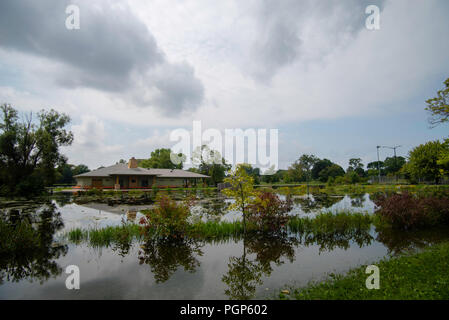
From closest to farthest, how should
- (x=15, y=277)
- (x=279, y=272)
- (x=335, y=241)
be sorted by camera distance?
(x=15, y=277)
(x=279, y=272)
(x=335, y=241)

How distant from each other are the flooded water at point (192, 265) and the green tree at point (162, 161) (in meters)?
57.0

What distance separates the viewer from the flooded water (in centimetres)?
439

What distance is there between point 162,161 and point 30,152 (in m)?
36.3

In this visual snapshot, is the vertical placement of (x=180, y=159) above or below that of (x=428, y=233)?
above

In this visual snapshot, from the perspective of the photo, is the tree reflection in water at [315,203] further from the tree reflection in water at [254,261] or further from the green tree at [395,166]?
the green tree at [395,166]

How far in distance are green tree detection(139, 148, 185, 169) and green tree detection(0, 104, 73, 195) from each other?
28.6m

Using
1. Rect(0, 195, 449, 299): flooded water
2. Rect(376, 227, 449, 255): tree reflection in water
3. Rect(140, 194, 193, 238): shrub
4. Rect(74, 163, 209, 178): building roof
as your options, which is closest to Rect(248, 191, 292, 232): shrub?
Rect(0, 195, 449, 299): flooded water

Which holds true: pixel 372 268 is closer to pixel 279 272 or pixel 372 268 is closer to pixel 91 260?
pixel 279 272

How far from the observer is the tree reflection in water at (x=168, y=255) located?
5407mm

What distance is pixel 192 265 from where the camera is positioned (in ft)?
18.9

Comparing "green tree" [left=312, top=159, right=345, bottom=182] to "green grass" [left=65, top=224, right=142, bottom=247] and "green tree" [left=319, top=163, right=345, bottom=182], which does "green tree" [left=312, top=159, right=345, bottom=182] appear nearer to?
"green tree" [left=319, top=163, right=345, bottom=182]

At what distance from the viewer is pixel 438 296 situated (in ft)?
11.9
